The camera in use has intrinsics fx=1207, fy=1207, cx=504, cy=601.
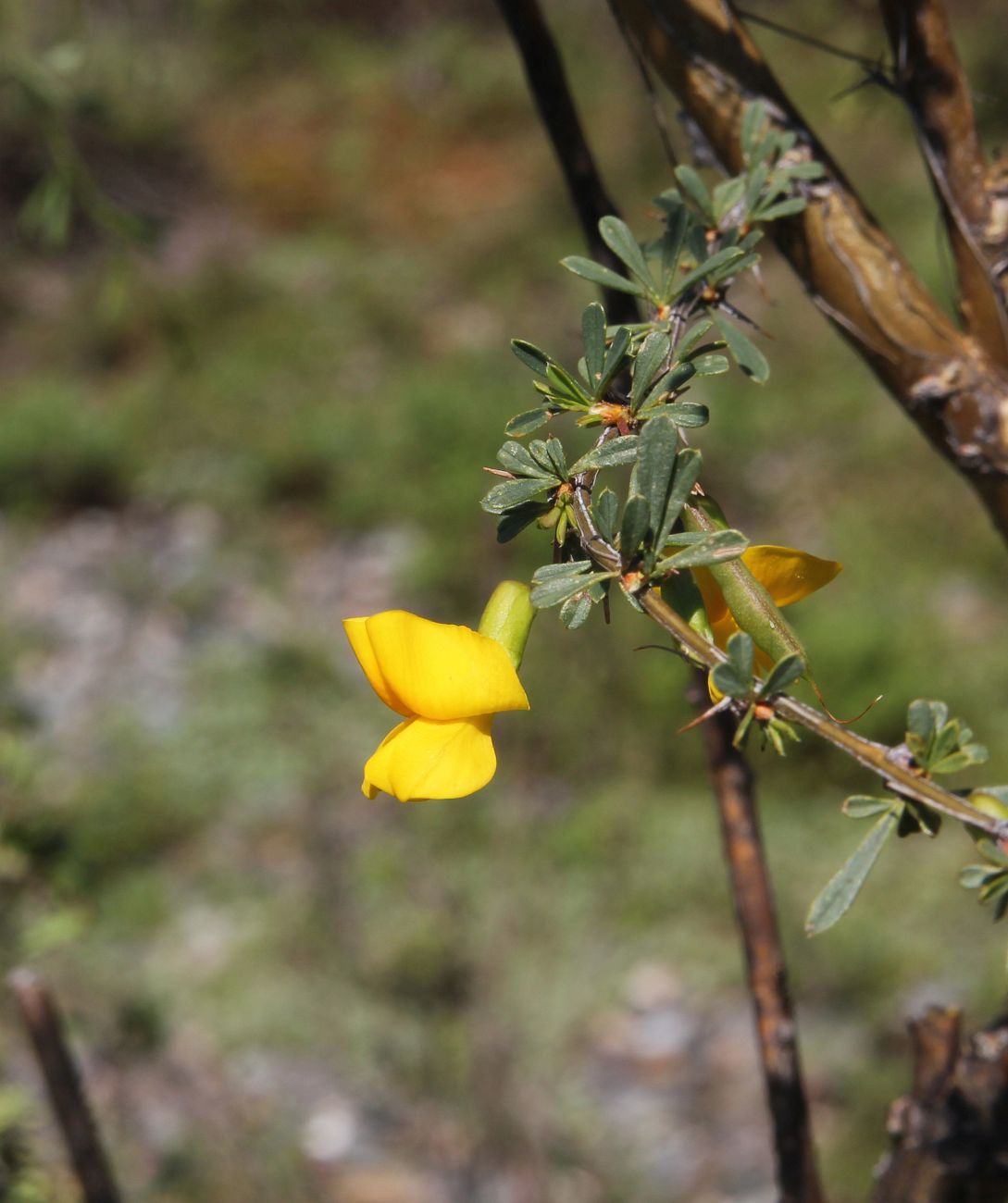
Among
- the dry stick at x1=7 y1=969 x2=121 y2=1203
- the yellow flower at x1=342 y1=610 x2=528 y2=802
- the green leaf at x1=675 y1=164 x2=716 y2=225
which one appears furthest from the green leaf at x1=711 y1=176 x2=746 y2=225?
the dry stick at x1=7 y1=969 x2=121 y2=1203

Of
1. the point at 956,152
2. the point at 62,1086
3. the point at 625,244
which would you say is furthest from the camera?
the point at 62,1086

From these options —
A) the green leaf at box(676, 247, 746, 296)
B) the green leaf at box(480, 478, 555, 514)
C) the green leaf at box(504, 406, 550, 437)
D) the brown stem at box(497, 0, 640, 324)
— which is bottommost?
the green leaf at box(480, 478, 555, 514)

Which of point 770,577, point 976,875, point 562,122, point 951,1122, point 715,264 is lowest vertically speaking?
point 951,1122

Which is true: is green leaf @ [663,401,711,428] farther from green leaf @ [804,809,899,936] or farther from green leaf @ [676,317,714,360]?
green leaf @ [804,809,899,936]

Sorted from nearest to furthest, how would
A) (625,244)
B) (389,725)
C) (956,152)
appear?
(625,244)
(956,152)
(389,725)

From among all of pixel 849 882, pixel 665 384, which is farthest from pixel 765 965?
pixel 665 384

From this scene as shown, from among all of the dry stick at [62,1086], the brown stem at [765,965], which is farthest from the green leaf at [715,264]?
the dry stick at [62,1086]

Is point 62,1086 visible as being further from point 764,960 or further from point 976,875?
point 976,875

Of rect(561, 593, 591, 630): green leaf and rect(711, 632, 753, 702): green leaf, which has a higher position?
rect(561, 593, 591, 630): green leaf

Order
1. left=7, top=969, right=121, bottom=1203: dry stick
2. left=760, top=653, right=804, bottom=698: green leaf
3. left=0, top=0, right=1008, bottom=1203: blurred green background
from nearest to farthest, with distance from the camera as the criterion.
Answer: left=760, top=653, right=804, bottom=698: green leaf, left=7, top=969, right=121, bottom=1203: dry stick, left=0, top=0, right=1008, bottom=1203: blurred green background
